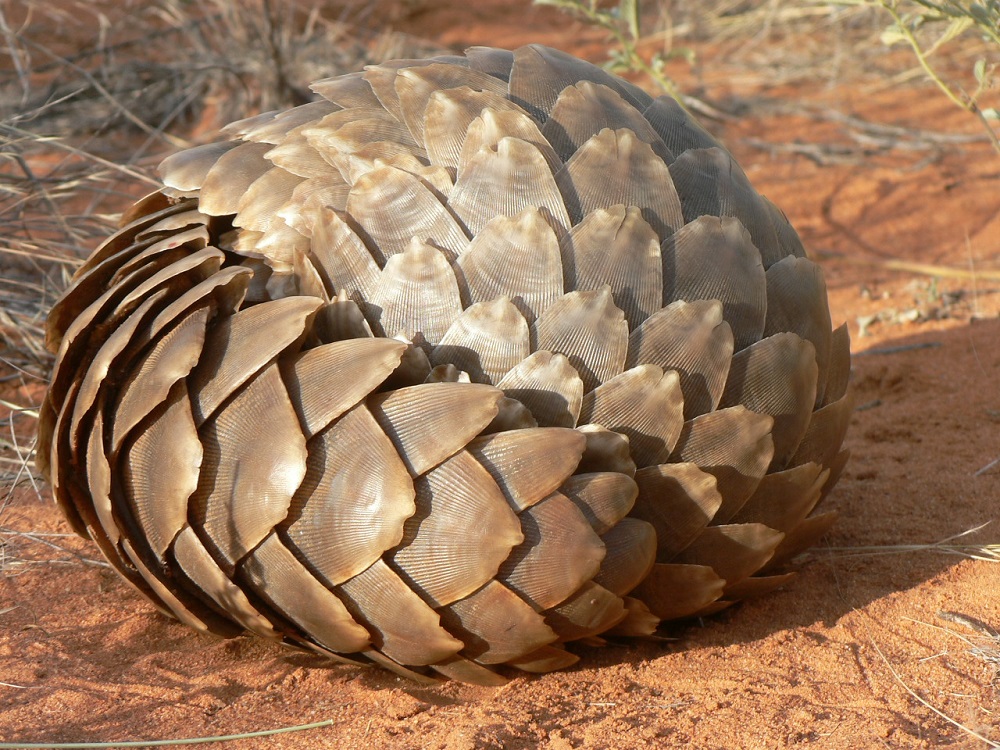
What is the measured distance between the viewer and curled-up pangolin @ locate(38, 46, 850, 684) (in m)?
1.80

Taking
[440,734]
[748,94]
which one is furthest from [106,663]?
[748,94]

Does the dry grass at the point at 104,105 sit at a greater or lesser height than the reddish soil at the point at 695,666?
greater

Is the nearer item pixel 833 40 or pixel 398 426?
pixel 398 426

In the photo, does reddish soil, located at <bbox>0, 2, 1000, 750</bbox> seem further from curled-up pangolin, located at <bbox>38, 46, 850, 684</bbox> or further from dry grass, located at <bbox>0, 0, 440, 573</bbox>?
dry grass, located at <bbox>0, 0, 440, 573</bbox>

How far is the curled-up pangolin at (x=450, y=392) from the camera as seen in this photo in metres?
1.80

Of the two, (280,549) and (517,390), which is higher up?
(517,390)

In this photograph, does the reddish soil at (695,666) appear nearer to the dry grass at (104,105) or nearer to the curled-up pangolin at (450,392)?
the curled-up pangolin at (450,392)

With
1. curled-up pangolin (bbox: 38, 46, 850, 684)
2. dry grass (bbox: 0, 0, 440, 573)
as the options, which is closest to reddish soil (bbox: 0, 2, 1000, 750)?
curled-up pangolin (bbox: 38, 46, 850, 684)

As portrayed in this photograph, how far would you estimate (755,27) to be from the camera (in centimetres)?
796

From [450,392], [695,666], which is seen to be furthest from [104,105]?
[695,666]

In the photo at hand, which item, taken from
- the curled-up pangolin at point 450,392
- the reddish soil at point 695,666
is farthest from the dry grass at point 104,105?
the curled-up pangolin at point 450,392

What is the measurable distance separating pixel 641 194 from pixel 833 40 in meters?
6.32

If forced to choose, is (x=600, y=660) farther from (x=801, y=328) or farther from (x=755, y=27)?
(x=755, y=27)

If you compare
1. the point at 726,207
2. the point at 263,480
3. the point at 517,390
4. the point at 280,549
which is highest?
the point at 726,207
